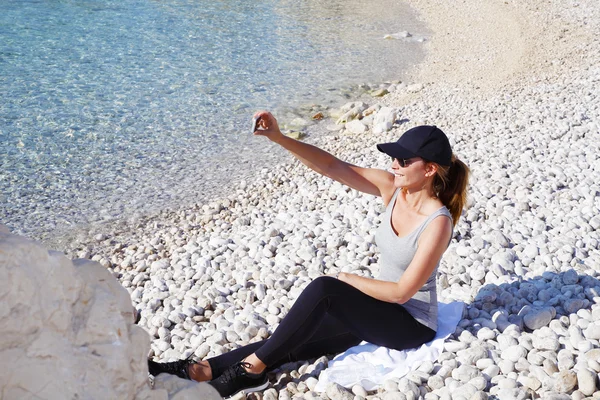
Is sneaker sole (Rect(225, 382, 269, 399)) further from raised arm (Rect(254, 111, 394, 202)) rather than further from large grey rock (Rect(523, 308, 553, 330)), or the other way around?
large grey rock (Rect(523, 308, 553, 330))

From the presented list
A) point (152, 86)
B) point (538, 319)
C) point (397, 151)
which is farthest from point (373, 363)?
point (152, 86)

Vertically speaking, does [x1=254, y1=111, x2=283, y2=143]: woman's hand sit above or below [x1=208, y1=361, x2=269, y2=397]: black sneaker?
above

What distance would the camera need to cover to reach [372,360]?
145 inches

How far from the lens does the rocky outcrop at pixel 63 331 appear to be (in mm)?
2113

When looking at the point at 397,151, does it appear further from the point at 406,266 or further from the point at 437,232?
the point at 406,266

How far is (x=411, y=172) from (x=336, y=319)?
36.5 inches

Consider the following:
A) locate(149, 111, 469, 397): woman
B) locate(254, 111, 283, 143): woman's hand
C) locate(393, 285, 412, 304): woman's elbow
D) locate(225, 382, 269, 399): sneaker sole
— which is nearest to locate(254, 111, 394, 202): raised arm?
locate(149, 111, 469, 397): woman

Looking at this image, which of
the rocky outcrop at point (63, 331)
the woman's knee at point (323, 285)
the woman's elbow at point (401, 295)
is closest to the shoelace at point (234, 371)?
the woman's knee at point (323, 285)

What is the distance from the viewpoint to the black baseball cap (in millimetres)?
3514

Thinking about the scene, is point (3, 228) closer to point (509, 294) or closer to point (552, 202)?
point (509, 294)

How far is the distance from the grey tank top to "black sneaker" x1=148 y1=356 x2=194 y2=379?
3.94ft

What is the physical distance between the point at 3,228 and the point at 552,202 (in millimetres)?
4903

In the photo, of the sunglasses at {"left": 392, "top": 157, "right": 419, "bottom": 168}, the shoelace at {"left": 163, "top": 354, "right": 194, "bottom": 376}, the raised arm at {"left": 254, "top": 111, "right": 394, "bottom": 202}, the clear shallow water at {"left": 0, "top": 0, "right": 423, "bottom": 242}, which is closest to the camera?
the shoelace at {"left": 163, "top": 354, "right": 194, "bottom": 376}

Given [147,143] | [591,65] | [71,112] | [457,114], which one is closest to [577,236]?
[457,114]
